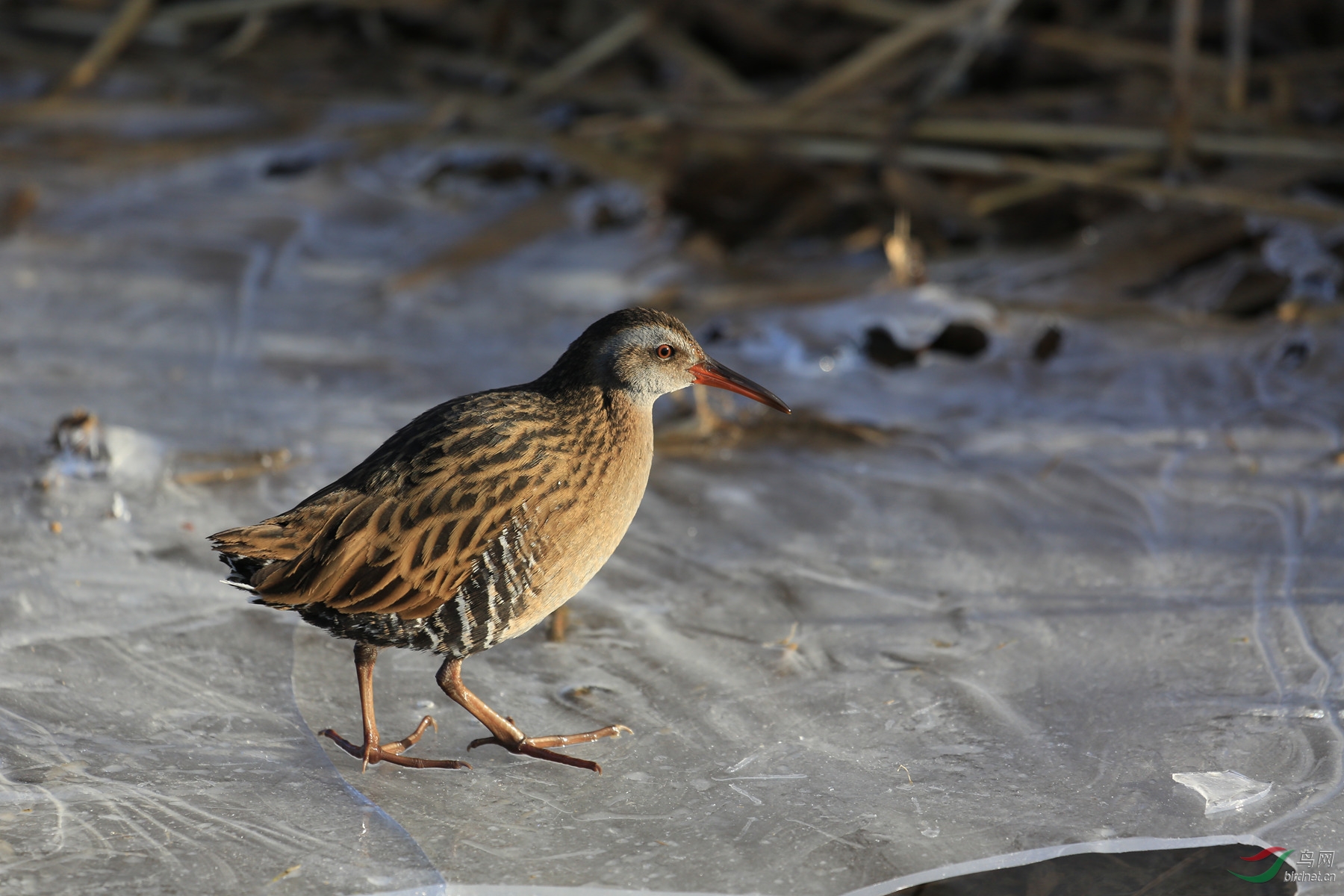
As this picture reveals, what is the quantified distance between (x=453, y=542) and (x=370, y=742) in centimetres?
45

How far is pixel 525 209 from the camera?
20.9 feet

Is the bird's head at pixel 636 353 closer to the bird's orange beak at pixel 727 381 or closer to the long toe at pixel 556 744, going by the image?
the bird's orange beak at pixel 727 381

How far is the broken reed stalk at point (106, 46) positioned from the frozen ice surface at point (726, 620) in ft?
6.80

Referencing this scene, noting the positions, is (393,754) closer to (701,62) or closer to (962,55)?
(962,55)

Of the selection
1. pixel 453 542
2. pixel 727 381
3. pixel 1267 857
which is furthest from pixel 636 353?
pixel 1267 857

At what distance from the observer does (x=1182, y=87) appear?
5820 mm

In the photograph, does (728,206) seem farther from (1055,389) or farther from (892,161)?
(1055,389)

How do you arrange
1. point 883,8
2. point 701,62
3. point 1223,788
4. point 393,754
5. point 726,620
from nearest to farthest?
point 1223,788 < point 393,754 < point 726,620 < point 883,8 < point 701,62

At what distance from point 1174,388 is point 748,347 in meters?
1.50

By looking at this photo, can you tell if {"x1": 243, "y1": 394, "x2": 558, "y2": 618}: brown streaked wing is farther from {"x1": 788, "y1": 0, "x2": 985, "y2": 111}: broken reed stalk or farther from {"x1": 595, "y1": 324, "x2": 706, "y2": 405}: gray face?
{"x1": 788, "y1": 0, "x2": 985, "y2": 111}: broken reed stalk

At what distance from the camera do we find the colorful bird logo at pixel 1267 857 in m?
2.63

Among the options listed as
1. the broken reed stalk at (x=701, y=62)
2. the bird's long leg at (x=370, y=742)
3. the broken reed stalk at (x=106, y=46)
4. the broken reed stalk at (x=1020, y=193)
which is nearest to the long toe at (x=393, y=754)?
the bird's long leg at (x=370, y=742)

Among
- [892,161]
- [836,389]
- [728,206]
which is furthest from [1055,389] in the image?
[728,206]
